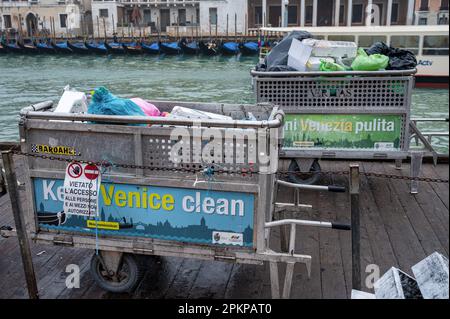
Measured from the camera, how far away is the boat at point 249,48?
137 ft

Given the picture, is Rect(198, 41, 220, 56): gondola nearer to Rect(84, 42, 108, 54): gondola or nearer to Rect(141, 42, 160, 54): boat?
Rect(141, 42, 160, 54): boat

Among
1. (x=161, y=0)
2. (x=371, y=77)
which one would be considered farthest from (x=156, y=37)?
(x=371, y=77)

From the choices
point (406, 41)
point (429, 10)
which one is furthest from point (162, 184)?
point (429, 10)

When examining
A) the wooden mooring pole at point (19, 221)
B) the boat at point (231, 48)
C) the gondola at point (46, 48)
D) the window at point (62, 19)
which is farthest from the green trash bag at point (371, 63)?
the window at point (62, 19)

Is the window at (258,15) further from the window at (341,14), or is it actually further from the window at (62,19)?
the window at (62,19)

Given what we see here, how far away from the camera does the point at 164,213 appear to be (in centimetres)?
342

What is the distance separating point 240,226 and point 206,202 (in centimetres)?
28

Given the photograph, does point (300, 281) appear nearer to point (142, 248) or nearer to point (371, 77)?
point (142, 248)

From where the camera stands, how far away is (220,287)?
3861 mm

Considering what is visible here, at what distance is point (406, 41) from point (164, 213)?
19.0 metres

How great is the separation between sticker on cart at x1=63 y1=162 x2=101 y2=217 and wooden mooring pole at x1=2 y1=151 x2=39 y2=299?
1.12 feet

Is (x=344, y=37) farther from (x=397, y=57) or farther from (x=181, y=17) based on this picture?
(x=181, y=17)

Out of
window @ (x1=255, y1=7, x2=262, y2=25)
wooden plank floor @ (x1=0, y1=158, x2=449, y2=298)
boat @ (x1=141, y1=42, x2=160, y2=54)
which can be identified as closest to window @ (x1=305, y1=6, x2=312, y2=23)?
window @ (x1=255, y1=7, x2=262, y2=25)

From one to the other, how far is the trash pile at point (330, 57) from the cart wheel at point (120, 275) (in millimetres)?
3050
